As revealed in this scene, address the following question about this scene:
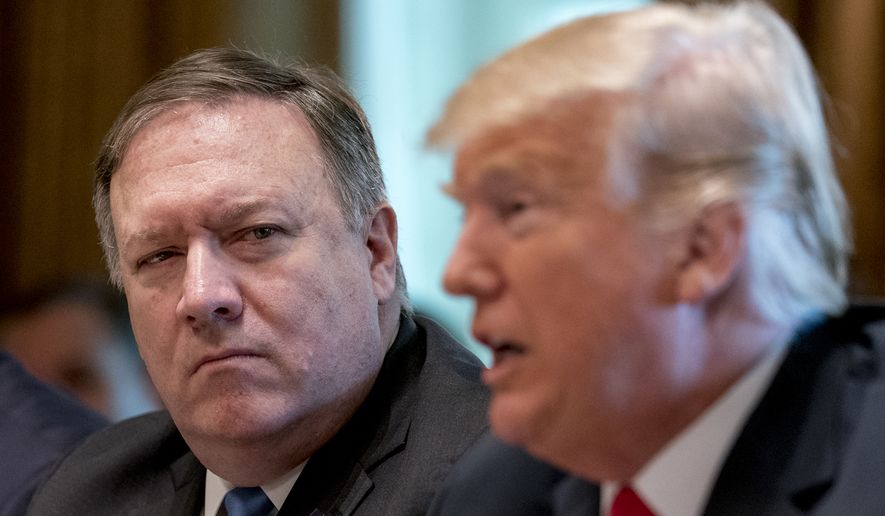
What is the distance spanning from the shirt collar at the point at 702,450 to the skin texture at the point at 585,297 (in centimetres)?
1

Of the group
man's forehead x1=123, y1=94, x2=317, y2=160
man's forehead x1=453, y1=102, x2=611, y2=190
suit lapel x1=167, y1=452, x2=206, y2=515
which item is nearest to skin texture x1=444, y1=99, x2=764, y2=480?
man's forehead x1=453, y1=102, x2=611, y2=190

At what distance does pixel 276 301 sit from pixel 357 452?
0.27 m

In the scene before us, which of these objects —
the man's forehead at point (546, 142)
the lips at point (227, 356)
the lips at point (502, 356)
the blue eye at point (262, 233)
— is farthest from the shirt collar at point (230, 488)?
the man's forehead at point (546, 142)

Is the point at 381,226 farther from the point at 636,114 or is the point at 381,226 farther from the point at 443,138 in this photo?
the point at 636,114

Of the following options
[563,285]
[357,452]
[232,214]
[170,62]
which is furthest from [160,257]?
[170,62]

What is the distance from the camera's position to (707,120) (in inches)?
46.9

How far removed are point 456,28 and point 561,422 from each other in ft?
9.57

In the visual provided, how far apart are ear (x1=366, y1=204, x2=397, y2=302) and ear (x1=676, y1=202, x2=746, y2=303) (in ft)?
2.81

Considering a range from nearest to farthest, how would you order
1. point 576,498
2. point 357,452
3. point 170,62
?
point 576,498 → point 357,452 → point 170,62

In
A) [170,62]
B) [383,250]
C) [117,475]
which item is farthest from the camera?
[170,62]

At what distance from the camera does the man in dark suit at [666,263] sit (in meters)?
1.19

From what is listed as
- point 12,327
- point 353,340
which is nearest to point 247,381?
point 353,340

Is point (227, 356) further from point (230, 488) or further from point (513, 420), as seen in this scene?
point (513, 420)

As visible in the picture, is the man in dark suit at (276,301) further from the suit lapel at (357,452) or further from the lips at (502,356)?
the lips at (502,356)
